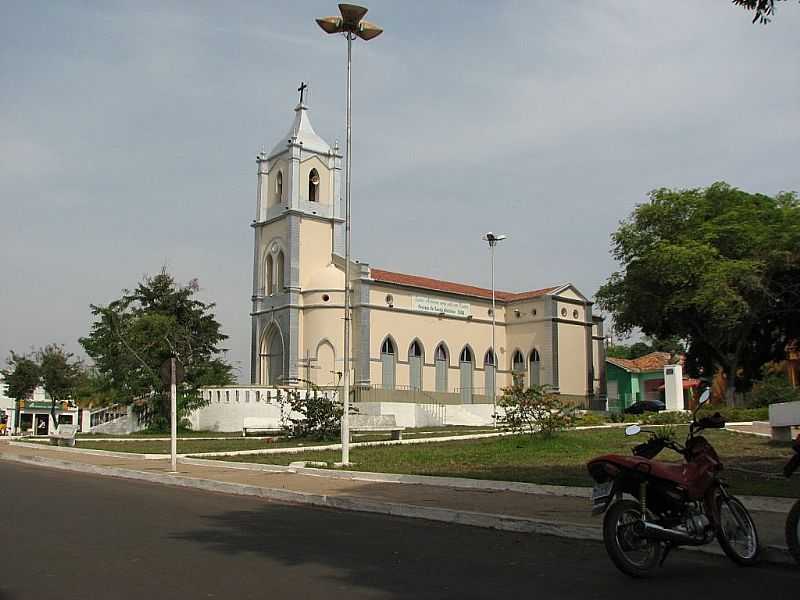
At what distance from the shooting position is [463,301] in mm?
51844

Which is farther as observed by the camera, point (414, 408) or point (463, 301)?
point (463, 301)

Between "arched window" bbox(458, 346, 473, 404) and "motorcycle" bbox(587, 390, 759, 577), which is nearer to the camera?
"motorcycle" bbox(587, 390, 759, 577)

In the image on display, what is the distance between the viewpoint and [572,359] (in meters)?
53.6

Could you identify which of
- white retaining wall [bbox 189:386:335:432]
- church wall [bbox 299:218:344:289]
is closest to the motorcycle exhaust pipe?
white retaining wall [bbox 189:386:335:432]

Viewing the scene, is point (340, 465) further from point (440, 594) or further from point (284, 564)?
point (440, 594)

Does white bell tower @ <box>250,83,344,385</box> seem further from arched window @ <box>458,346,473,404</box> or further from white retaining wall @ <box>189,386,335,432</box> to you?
arched window @ <box>458,346,473,404</box>

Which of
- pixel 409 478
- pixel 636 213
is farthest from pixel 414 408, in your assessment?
pixel 409 478

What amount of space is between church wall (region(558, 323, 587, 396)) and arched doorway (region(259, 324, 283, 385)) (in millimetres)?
17398

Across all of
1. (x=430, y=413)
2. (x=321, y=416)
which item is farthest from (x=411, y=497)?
(x=430, y=413)

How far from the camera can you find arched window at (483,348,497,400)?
172ft

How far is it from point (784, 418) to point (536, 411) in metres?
5.58

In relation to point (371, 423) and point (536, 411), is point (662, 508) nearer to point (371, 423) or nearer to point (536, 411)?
point (536, 411)

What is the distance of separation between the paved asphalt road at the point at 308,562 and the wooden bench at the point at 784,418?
8.96 metres

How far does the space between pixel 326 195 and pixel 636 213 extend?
60.9 ft
